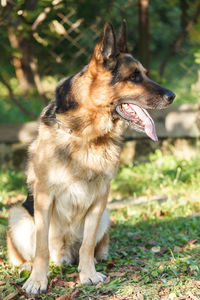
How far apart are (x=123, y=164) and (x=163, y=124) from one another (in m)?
0.97

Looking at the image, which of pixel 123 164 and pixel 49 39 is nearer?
pixel 123 164

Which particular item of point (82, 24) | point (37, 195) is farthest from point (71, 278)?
point (82, 24)

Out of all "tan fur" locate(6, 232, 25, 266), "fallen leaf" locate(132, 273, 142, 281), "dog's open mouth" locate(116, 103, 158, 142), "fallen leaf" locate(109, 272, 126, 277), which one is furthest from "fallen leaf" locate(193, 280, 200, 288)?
"tan fur" locate(6, 232, 25, 266)

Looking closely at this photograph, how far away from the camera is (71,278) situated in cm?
346

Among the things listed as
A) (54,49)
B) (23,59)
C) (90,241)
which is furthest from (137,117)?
(54,49)

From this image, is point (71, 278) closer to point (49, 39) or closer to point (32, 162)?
point (32, 162)

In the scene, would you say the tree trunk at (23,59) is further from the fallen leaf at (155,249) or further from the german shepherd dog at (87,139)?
the fallen leaf at (155,249)

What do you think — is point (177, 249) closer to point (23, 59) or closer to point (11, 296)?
point (11, 296)

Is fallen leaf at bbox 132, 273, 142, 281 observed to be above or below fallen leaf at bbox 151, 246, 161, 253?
above

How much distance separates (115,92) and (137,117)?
28 cm

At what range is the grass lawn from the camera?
307 cm

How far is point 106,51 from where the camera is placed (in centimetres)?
321

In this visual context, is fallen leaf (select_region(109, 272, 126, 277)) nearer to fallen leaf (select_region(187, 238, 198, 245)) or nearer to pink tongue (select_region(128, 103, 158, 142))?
fallen leaf (select_region(187, 238, 198, 245))

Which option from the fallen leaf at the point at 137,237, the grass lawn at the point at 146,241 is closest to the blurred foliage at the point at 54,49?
the grass lawn at the point at 146,241
